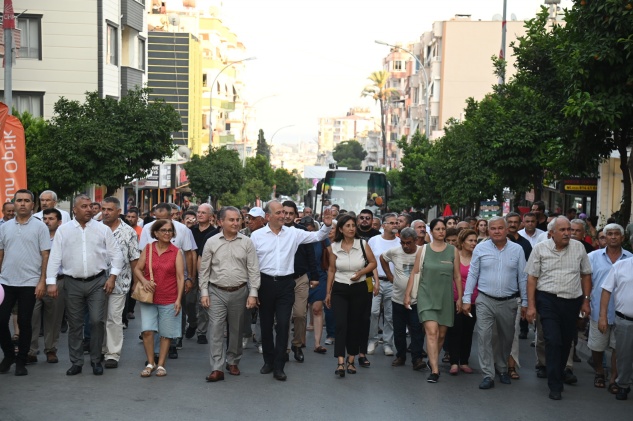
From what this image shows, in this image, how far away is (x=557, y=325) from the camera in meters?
11.3

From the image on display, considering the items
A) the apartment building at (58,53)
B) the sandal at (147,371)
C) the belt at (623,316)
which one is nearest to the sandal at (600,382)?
the belt at (623,316)

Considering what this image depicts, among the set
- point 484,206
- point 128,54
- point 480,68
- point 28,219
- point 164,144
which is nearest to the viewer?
point 28,219

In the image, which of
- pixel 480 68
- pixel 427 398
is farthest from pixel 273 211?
pixel 480 68

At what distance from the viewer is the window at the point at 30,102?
37969mm

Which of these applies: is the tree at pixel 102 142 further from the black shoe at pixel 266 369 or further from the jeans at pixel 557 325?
the jeans at pixel 557 325

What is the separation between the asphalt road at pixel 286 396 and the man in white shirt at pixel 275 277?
426mm

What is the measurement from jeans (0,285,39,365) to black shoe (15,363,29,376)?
0.11ft

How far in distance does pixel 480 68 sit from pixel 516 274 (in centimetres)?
6775

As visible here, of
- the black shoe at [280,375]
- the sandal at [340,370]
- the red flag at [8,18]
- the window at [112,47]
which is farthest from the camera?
the window at [112,47]

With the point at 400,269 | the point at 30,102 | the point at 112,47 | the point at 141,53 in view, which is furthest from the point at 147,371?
the point at 141,53

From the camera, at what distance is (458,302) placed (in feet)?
40.2

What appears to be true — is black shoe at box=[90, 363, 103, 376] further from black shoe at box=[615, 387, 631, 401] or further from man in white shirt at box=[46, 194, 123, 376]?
black shoe at box=[615, 387, 631, 401]

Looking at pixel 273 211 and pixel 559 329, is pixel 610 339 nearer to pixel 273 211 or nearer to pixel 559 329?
pixel 559 329

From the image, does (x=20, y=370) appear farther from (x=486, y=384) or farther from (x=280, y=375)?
(x=486, y=384)
